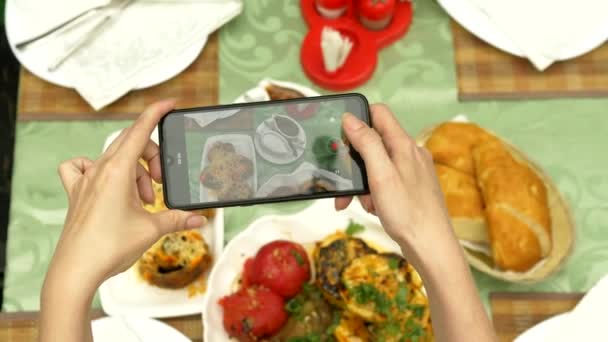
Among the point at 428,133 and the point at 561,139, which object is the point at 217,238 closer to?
the point at 428,133

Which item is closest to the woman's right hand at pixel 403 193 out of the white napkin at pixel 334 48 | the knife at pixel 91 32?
the white napkin at pixel 334 48

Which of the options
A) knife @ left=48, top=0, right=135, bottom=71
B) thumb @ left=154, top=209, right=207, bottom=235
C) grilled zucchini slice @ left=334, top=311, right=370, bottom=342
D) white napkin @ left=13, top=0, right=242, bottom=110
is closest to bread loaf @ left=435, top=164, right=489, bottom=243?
grilled zucchini slice @ left=334, top=311, right=370, bottom=342

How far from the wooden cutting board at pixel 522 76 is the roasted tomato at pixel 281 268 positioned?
1.55 ft

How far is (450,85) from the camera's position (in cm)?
108

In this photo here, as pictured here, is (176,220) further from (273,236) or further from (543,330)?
(543,330)

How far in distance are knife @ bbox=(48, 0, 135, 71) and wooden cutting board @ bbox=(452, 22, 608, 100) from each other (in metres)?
0.68

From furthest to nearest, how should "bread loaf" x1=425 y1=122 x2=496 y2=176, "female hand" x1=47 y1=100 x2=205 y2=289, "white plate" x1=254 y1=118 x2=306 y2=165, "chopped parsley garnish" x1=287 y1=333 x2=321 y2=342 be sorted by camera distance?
"bread loaf" x1=425 y1=122 x2=496 y2=176
"chopped parsley garnish" x1=287 y1=333 x2=321 y2=342
"white plate" x1=254 y1=118 x2=306 y2=165
"female hand" x1=47 y1=100 x2=205 y2=289

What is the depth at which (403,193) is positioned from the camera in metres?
0.65

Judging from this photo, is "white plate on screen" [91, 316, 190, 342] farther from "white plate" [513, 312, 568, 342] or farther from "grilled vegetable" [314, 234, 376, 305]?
"white plate" [513, 312, 568, 342]

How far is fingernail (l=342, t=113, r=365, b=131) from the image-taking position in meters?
0.68

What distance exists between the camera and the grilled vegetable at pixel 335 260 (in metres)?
0.85

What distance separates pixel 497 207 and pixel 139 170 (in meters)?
0.56

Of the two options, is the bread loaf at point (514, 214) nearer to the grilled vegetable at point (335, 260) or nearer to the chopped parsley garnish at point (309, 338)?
the grilled vegetable at point (335, 260)

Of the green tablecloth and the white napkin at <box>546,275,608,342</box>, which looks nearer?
the white napkin at <box>546,275,608,342</box>
